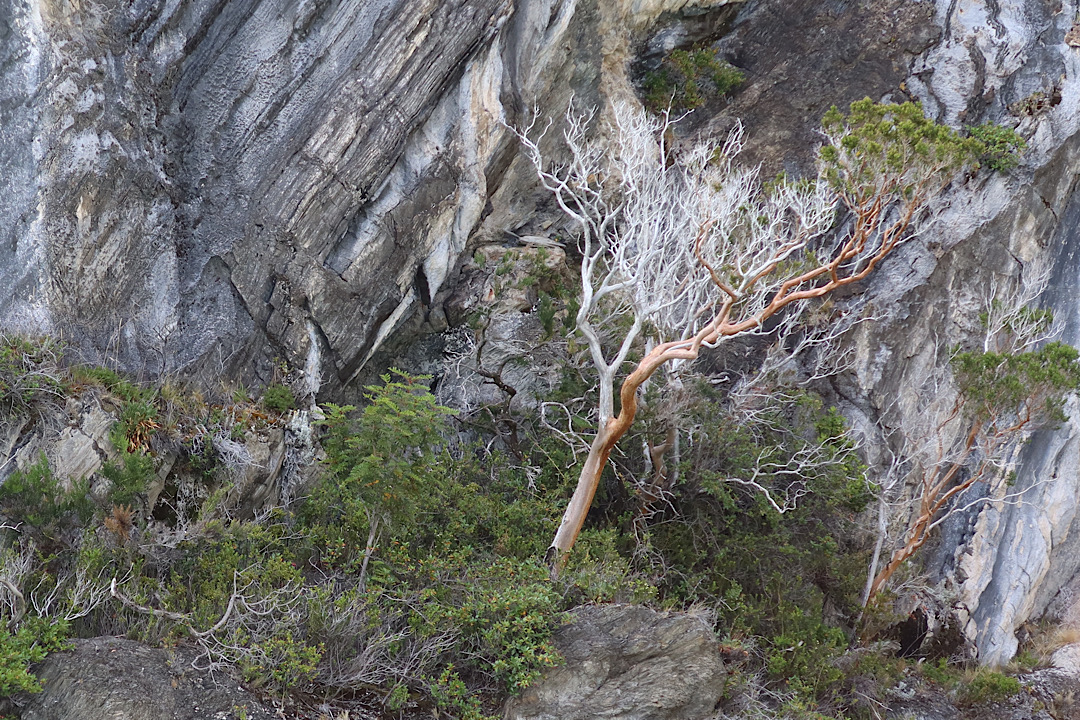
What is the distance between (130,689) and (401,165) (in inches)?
297

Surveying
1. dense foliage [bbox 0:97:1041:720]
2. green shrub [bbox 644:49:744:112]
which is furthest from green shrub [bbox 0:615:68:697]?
green shrub [bbox 644:49:744:112]

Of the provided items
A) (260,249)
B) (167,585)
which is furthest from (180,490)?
(260,249)

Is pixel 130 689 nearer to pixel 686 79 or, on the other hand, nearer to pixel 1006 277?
pixel 686 79

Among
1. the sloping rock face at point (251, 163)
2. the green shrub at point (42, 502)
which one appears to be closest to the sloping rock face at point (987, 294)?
the sloping rock face at point (251, 163)

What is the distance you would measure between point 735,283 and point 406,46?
5631 mm

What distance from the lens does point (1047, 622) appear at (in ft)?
43.1

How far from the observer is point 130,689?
6316mm

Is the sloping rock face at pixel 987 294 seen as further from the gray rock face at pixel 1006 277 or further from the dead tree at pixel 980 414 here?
the dead tree at pixel 980 414

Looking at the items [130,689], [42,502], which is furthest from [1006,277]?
[42,502]

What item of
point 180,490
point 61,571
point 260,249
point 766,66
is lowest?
point 61,571

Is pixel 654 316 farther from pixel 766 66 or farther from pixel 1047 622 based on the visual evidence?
pixel 1047 622

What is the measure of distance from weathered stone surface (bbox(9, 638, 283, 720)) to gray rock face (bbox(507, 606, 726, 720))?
2.57 meters

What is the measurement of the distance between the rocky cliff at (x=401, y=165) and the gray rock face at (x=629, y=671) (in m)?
5.27

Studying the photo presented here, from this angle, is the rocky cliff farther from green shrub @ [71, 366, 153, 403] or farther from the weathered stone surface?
the weathered stone surface
